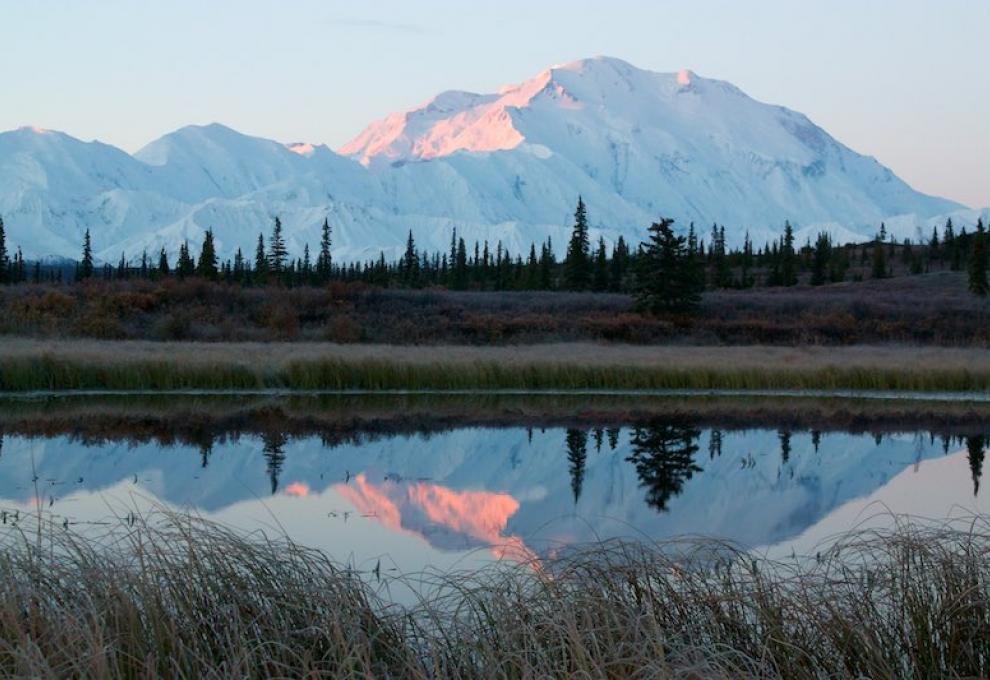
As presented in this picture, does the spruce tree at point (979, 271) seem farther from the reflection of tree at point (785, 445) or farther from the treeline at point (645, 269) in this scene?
the reflection of tree at point (785, 445)

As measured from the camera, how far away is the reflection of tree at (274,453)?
1672cm

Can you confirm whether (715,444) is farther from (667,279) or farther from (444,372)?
(667,279)

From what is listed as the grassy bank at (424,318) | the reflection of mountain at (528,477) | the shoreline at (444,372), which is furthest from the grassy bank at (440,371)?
the grassy bank at (424,318)

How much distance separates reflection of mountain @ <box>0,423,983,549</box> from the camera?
13570mm

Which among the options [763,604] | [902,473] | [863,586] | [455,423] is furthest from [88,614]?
[455,423]

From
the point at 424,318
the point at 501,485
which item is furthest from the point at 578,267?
the point at 501,485

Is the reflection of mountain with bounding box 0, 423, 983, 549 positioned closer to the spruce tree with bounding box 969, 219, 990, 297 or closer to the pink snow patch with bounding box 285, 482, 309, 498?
the pink snow patch with bounding box 285, 482, 309, 498

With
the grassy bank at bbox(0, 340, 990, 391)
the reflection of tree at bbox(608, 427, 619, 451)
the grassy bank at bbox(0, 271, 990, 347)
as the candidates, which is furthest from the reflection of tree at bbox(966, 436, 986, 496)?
the grassy bank at bbox(0, 271, 990, 347)

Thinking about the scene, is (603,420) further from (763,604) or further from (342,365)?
(763,604)

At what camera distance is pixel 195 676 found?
19.9 ft

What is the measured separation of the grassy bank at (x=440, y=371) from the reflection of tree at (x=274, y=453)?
6826 mm

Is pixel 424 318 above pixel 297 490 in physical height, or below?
above

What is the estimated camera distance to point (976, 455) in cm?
1983

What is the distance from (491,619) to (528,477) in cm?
1067
